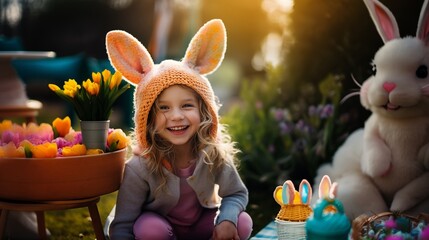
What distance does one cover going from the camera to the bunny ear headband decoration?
2.58 metres

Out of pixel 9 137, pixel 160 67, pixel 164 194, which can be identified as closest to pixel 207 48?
pixel 160 67

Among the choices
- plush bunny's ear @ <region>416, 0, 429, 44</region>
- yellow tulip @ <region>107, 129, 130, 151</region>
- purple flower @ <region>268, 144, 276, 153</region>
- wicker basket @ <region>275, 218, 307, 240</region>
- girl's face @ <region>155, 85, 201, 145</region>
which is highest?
plush bunny's ear @ <region>416, 0, 429, 44</region>

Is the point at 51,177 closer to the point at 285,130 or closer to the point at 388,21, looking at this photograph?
the point at 388,21

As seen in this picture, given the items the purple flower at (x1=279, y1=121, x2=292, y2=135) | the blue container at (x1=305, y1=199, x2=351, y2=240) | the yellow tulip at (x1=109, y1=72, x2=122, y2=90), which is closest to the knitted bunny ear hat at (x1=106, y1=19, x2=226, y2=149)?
the yellow tulip at (x1=109, y1=72, x2=122, y2=90)

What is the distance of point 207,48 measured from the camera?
2490mm

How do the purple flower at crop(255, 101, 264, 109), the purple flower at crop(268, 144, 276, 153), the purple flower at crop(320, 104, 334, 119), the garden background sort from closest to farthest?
the garden background → the purple flower at crop(320, 104, 334, 119) → the purple flower at crop(268, 144, 276, 153) → the purple flower at crop(255, 101, 264, 109)

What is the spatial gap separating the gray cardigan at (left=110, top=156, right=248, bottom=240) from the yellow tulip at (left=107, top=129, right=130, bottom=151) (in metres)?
0.10

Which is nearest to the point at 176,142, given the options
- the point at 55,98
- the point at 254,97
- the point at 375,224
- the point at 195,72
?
the point at 195,72

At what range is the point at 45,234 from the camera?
2.68m

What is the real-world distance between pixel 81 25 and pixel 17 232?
8445 millimetres

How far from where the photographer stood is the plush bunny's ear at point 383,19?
8.63ft

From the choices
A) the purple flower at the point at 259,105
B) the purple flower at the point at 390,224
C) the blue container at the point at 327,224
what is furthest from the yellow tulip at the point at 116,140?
the purple flower at the point at 259,105

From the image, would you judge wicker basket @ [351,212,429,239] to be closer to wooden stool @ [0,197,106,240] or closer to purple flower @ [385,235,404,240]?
purple flower @ [385,235,404,240]

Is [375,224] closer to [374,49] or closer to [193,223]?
[193,223]
